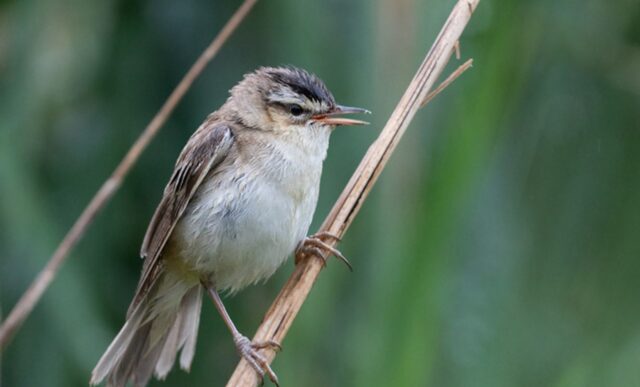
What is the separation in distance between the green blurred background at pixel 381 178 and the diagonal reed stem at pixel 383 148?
94 mm

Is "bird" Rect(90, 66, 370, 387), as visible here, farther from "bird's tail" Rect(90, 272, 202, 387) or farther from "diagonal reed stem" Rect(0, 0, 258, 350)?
"diagonal reed stem" Rect(0, 0, 258, 350)

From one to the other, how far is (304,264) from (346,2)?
1.29 metres

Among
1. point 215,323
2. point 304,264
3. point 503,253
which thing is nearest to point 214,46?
point 304,264

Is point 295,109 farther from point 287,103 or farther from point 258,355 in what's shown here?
point 258,355

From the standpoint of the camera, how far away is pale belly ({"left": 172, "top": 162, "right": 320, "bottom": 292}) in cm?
312

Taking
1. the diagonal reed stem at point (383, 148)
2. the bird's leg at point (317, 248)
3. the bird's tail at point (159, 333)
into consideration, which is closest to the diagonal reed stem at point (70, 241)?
the diagonal reed stem at point (383, 148)

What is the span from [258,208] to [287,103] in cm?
38

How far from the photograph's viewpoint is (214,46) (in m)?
2.49

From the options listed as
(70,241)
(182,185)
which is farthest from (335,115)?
(70,241)

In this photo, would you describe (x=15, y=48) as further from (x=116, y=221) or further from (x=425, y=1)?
(x=425, y=1)

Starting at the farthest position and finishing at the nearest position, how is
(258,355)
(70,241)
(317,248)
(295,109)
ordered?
(295,109) < (317,248) < (258,355) < (70,241)

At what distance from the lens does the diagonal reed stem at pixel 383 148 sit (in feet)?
8.48

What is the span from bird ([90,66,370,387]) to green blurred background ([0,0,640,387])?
186 mm

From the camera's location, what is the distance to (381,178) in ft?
9.97
